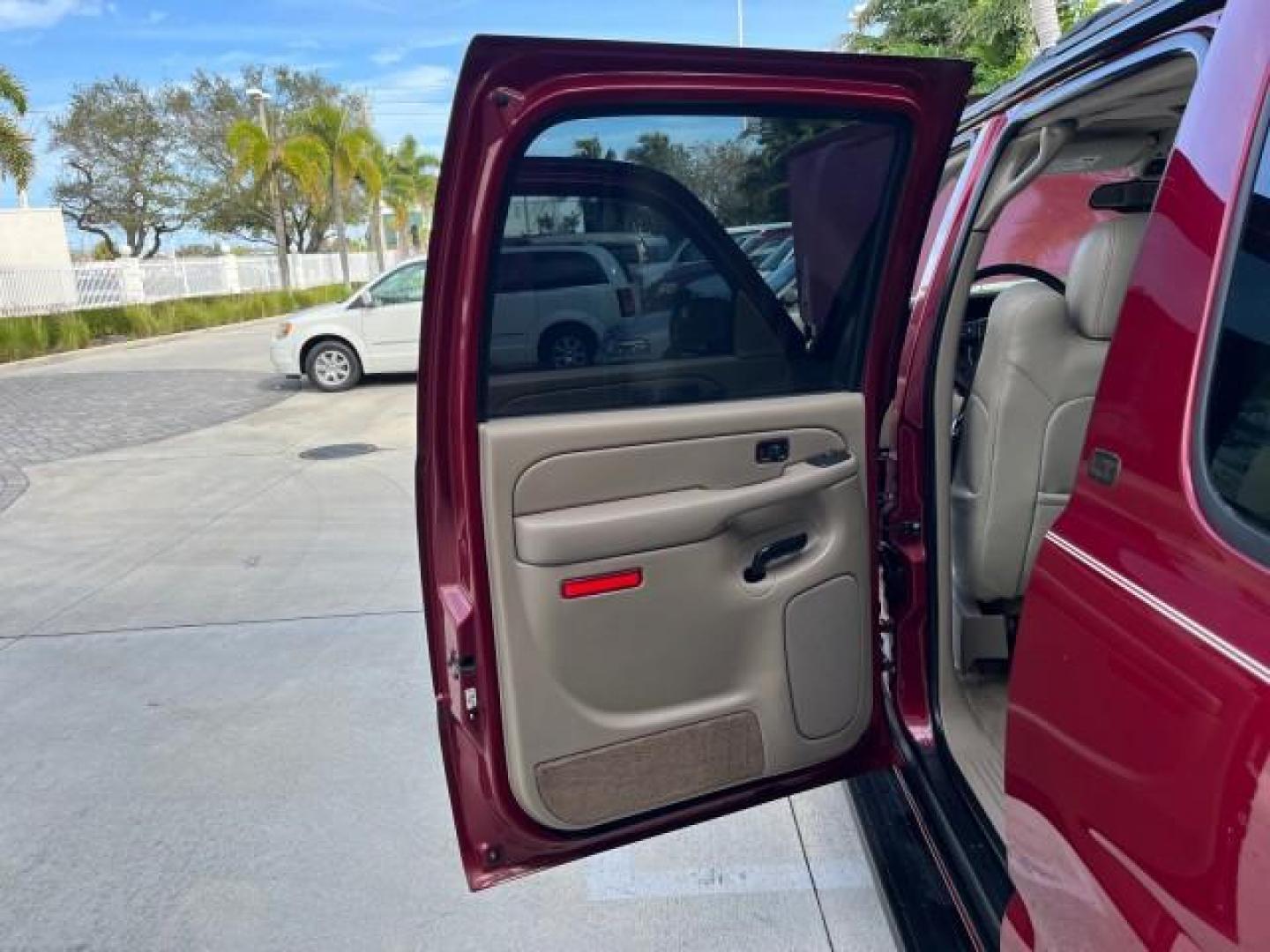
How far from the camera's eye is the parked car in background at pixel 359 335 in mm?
11453

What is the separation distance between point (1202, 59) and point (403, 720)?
317cm

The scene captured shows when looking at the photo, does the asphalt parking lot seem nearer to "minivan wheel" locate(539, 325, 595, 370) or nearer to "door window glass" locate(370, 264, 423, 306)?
"minivan wheel" locate(539, 325, 595, 370)

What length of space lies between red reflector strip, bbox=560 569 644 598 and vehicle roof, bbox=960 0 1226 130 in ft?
4.17

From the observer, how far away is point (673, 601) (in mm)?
1841

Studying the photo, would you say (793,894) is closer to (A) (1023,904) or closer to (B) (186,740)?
(A) (1023,904)

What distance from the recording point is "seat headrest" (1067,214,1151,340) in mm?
1940

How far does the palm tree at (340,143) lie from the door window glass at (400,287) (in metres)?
16.6

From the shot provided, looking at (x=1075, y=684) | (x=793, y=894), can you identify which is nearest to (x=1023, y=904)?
(x=1075, y=684)

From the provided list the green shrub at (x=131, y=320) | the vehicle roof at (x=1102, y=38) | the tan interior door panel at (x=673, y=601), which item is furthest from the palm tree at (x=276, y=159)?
the tan interior door panel at (x=673, y=601)

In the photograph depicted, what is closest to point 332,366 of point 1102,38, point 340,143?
point 1102,38

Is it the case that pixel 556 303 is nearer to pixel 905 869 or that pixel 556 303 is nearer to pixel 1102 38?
pixel 1102 38

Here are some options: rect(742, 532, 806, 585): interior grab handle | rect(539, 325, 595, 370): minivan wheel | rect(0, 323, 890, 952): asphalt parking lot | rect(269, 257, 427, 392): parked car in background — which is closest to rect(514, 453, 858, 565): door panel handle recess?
rect(742, 532, 806, 585): interior grab handle

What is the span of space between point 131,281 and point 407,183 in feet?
74.3

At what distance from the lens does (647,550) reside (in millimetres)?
1789
